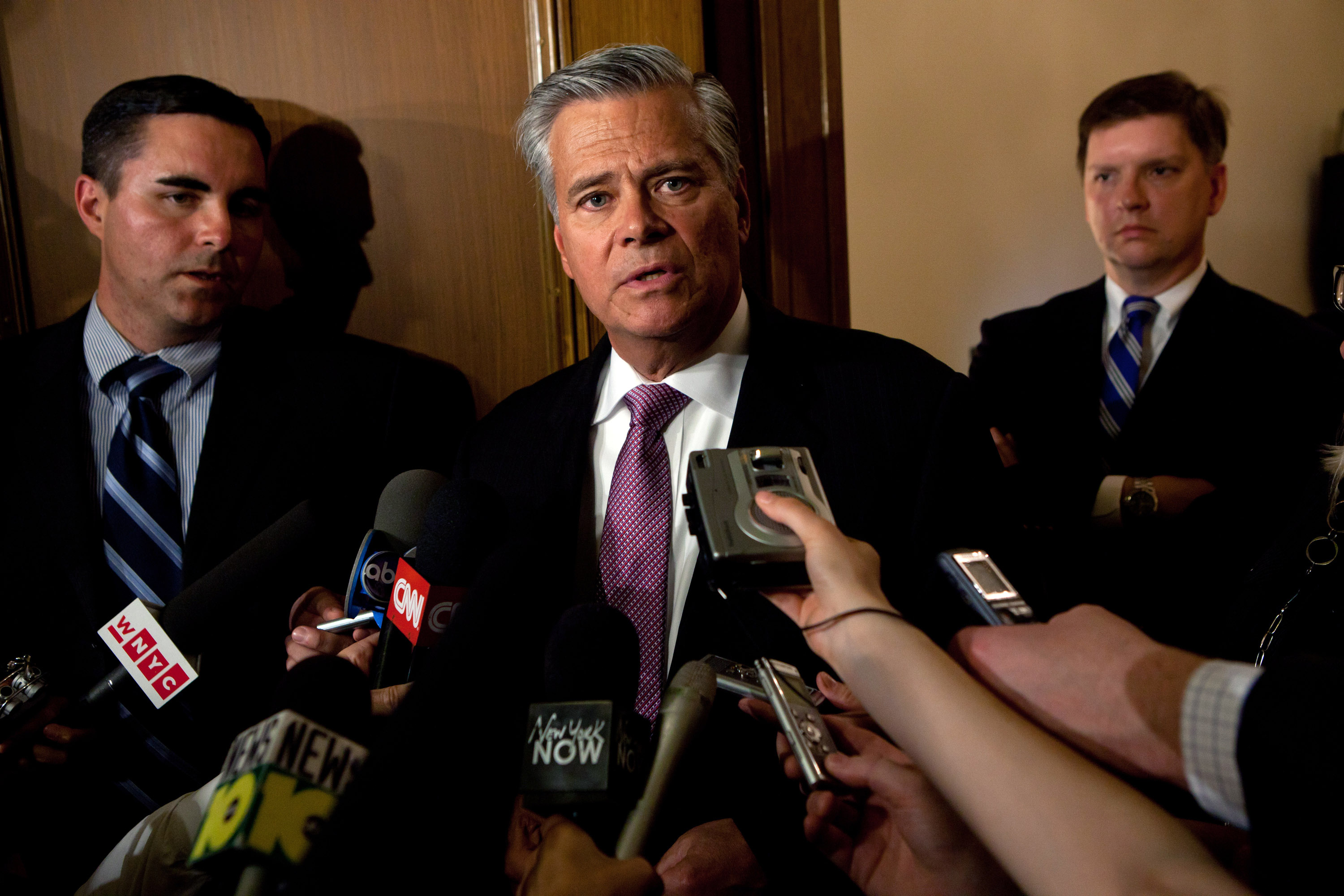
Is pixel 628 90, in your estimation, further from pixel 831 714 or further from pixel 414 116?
pixel 831 714

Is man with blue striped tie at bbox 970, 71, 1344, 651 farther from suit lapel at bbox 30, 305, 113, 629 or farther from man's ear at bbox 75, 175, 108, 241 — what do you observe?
man's ear at bbox 75, 175, 108, 241

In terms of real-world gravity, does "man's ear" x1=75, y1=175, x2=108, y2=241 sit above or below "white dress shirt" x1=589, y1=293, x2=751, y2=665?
above

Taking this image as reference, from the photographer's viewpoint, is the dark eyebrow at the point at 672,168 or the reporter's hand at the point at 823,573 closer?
the reporter's hand at the point at 823,573

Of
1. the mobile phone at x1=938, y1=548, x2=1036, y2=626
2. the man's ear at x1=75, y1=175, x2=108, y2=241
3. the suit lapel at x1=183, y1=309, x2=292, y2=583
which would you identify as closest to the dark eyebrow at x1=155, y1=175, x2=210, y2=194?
the man's ear at x1=75, y1=175, x2=108, y2=241

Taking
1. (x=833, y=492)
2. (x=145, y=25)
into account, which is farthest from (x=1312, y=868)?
(x=145, y=25)

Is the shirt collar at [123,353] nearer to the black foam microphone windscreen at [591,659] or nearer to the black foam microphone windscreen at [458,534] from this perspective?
the black foam microphone windscreen at [458,534]

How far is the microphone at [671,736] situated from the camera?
0.79m

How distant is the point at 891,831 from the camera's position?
925 millimetres

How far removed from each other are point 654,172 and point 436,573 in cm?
76

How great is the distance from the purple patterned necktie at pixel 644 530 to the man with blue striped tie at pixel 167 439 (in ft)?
1.87

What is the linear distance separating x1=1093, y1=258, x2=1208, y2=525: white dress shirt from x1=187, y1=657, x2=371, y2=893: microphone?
211cm

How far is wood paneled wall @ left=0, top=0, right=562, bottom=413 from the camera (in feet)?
5.76

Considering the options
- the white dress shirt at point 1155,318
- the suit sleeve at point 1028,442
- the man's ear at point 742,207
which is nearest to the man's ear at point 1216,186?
the white dress shirt at point 1155,318

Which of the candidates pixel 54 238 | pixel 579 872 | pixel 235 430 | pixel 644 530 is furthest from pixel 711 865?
pixel 54 238
